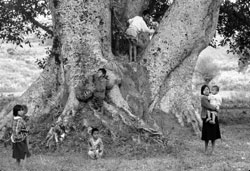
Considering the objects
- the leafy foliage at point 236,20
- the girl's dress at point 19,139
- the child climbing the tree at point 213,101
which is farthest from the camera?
the leafy foliage at point 236,20

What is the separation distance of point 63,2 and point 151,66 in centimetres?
277

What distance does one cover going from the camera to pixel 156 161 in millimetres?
9328

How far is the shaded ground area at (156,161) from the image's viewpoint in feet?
28.9

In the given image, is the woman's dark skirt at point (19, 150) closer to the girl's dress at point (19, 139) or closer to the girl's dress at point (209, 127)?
the girl's dress at point (19, 139)

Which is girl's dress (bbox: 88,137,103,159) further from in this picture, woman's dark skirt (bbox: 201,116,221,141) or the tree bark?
the tree bark

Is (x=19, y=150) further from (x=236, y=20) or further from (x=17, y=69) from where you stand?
(x=17, y=69)

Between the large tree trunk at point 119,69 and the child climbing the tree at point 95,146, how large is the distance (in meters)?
0.76

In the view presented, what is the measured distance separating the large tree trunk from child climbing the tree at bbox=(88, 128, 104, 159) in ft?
2.48

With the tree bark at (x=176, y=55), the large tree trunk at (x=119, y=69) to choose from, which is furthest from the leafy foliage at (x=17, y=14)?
the tree bark at (x=176, y=55)

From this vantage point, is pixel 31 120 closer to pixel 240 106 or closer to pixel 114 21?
pixel 114 21

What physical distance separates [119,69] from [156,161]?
3298 millimetres

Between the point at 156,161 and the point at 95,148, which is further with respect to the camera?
A: the point at 95,148

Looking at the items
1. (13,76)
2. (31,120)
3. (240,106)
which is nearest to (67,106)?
(31,120)

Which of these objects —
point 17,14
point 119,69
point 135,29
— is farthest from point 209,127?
point 17,14
